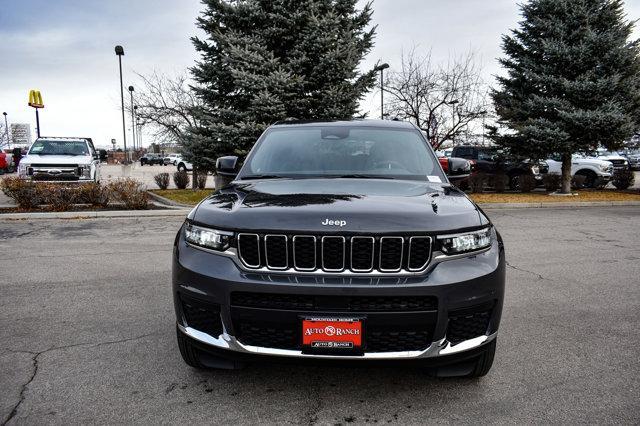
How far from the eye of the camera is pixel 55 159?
47.2 feet

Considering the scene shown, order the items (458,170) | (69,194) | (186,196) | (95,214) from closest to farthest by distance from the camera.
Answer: (458,170) → (95,214) → (69,194) → (186,196)

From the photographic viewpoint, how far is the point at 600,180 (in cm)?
2050

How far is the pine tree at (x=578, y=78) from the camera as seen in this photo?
15.9 m

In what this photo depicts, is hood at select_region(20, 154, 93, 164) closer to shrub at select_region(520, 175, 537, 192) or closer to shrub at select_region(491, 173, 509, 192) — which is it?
shrub at select_region(491, 173, 509, 192)

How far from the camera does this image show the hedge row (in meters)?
11.8

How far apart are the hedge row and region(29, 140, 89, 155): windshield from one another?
3.38 metres

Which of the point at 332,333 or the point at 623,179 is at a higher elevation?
the point at 623,179

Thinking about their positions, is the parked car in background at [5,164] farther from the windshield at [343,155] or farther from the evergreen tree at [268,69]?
the windshield at [343,155]

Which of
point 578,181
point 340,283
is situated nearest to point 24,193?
point 340,283

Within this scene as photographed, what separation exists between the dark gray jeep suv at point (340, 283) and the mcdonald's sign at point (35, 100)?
1975cm

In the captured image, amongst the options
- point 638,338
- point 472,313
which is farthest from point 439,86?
point 472,313

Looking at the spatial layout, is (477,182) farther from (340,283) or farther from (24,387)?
(24,387)

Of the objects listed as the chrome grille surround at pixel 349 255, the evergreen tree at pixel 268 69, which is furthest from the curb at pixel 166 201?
the chrome grille surround at pixel 349 255

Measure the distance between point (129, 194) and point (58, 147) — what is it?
536cm
